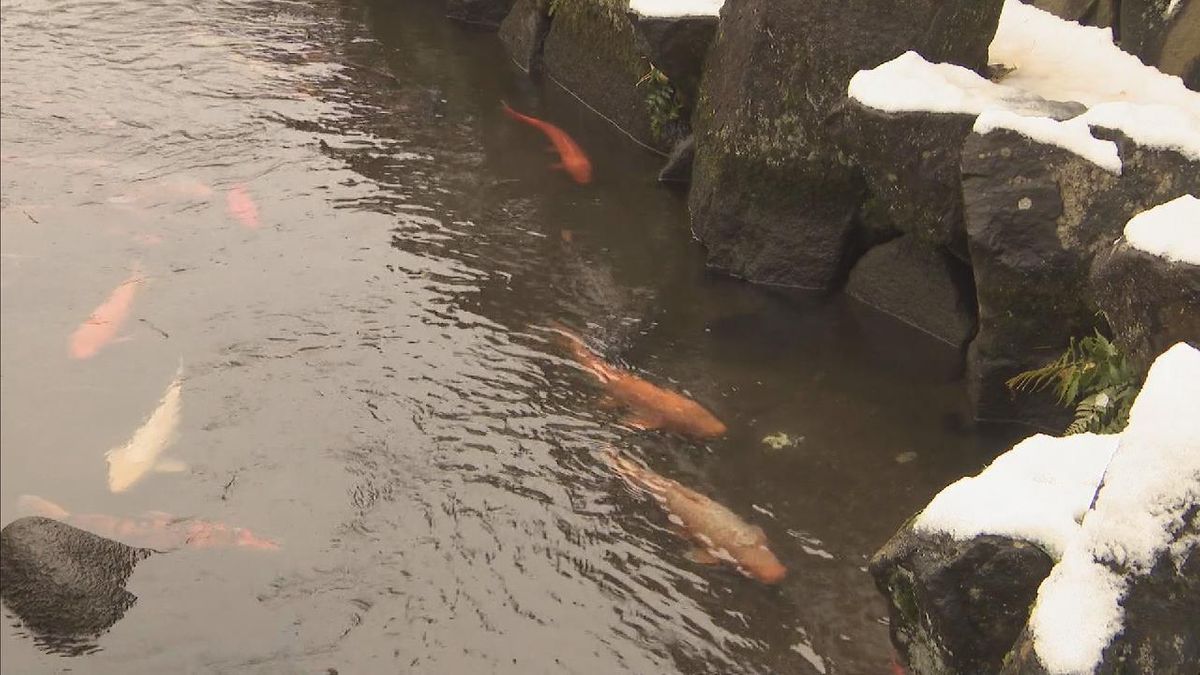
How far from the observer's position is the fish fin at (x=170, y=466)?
7.00m

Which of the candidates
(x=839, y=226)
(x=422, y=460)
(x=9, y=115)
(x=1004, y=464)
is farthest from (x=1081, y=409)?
(x=9, y=115)

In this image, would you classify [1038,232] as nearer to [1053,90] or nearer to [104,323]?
A: [1053,90]

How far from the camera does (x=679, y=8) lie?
982cm

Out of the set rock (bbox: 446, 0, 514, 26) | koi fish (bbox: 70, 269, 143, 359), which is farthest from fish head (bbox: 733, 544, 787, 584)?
rock (bbox: 446, 0, 514, 26)

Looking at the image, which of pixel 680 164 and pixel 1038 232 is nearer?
pixel 1038 232

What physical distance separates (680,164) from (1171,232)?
219 inches

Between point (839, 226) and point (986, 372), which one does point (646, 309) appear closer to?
point (839, 226)

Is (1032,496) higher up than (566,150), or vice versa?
(1032,496)

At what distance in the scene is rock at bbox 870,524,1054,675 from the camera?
4.65m

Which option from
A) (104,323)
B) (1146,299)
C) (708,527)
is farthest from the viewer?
(104,323)

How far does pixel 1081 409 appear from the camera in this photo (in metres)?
6.75

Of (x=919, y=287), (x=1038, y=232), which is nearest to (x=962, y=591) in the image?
(x=1038, y=232)

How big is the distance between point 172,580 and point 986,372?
5131 millimetres

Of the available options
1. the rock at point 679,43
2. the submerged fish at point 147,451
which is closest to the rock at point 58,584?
the submerged fish at point 147,451
